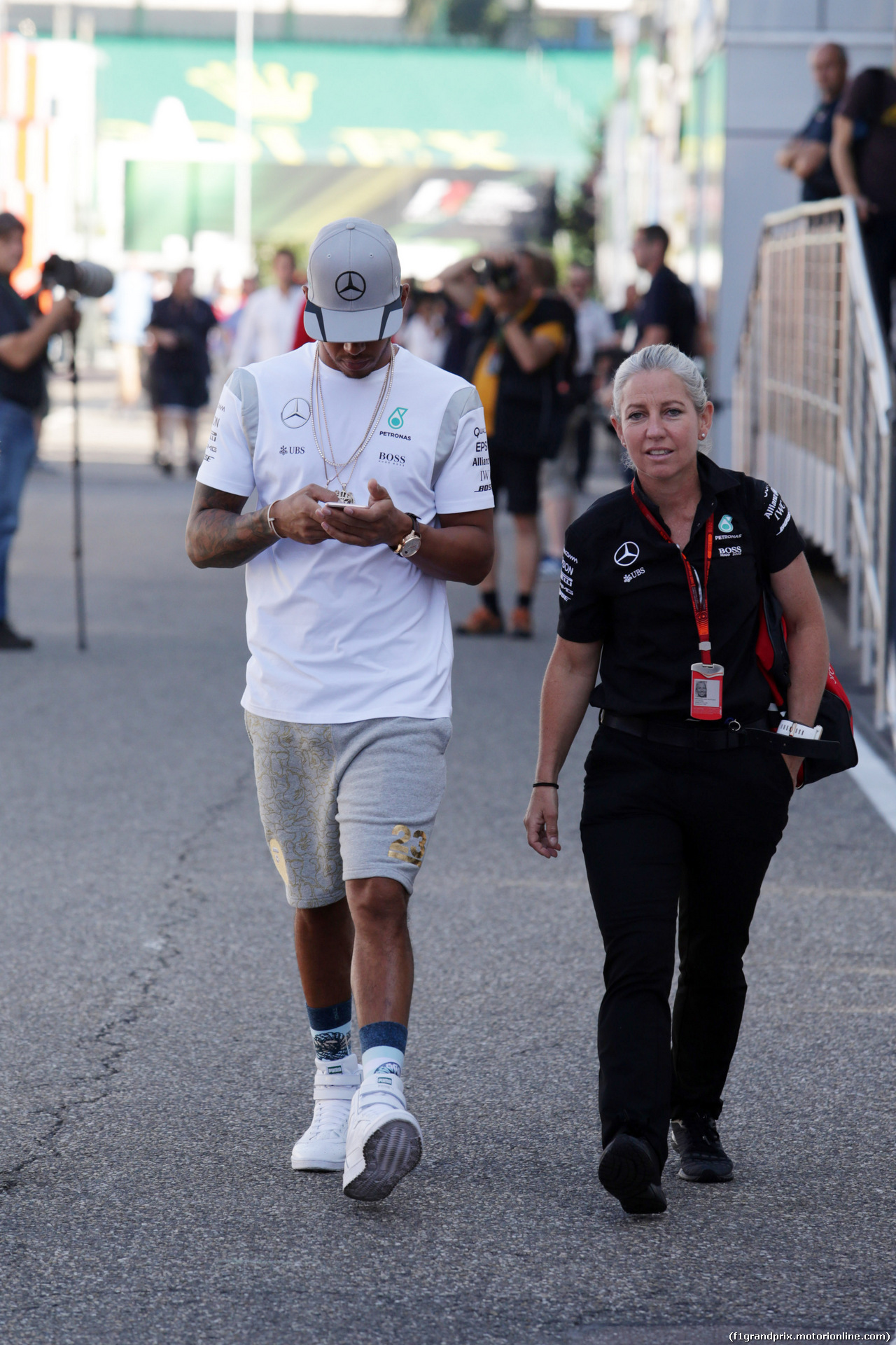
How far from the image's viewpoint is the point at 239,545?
13.3 feet

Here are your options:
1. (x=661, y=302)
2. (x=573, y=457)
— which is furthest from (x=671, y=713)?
(x=573, y=457)

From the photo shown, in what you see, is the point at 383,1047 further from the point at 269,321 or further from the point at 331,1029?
the point at 269,321

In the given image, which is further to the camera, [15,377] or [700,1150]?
[15,377]

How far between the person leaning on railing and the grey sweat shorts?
261 millimetres

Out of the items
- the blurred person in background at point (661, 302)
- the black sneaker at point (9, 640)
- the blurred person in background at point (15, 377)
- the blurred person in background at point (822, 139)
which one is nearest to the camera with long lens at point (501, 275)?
the blurred person in background at point (661, 302)

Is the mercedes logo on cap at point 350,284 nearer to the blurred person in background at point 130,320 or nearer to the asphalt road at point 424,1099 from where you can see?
the asphalt road at point 424,1099

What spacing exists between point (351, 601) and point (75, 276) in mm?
6567

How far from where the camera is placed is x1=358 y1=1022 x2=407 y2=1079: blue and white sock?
3920mm

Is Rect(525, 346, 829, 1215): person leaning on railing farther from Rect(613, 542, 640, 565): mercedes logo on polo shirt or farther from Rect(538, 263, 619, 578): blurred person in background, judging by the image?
Rect(538, 263, 619, 578): blurred person in background

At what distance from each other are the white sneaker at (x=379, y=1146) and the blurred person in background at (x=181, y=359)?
56.7 ft

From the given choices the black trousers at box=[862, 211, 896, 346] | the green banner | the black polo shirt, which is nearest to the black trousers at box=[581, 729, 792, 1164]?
the black polo shirt

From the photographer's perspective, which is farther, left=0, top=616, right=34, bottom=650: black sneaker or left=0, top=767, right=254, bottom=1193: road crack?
left=0, top=616, right=34, bottom=650: black sneaker

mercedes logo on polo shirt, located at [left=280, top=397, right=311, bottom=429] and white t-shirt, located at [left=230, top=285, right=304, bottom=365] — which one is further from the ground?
white t-shirt, located at [left=230, top=285, right=304, bottom=365]

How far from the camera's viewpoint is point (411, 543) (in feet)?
12.9
